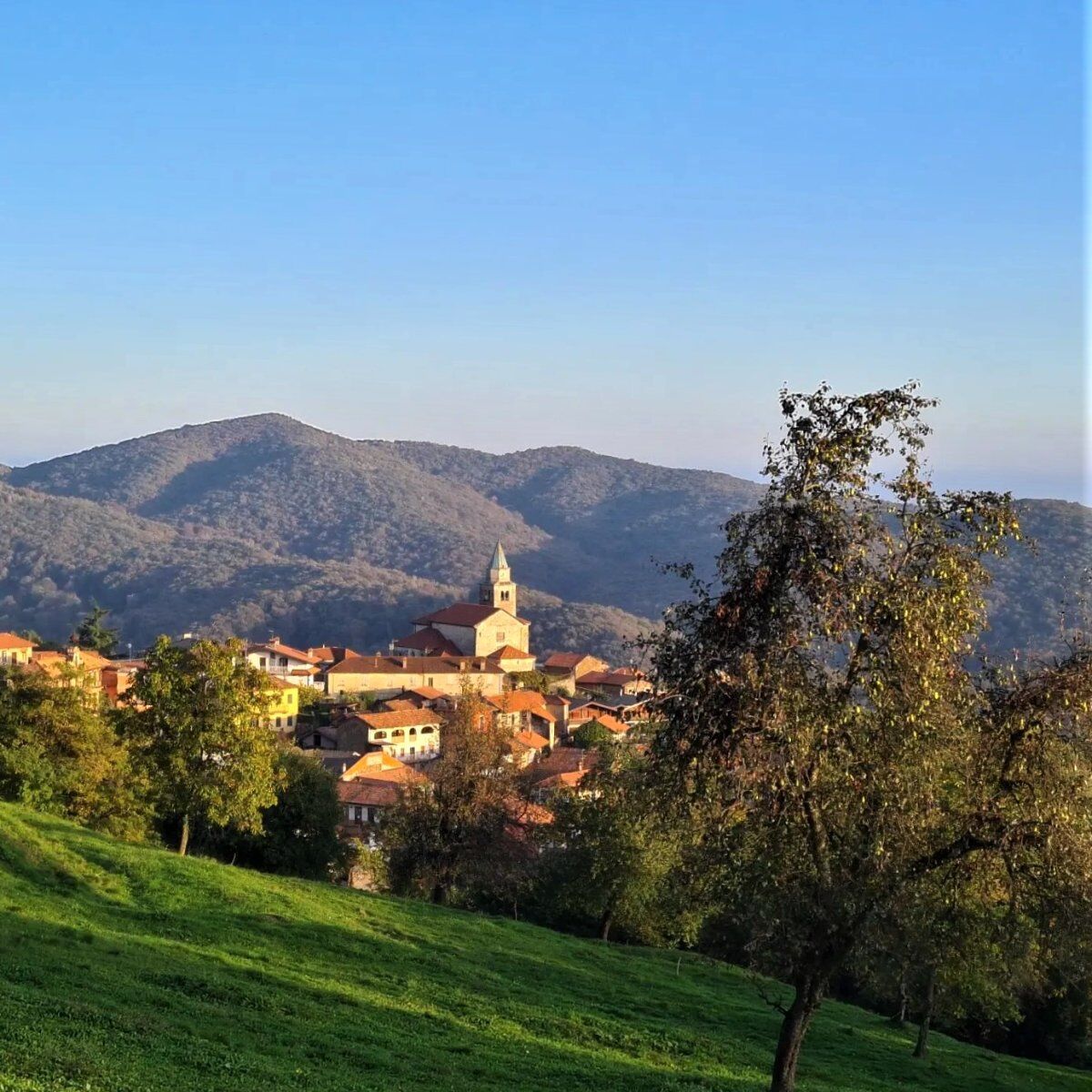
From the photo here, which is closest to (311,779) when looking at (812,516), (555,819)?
(555,819)

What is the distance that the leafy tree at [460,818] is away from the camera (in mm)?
43656

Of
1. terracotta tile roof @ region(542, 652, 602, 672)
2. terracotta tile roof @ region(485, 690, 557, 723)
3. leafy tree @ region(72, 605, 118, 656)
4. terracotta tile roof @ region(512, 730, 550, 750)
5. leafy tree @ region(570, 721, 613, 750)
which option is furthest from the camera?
terracotta tile roof @ region(542, 652, 602, 672)

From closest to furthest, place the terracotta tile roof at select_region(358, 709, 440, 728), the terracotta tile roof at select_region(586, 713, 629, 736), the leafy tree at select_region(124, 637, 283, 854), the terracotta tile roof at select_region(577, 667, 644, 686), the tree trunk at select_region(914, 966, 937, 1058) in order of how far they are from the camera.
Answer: the tree trunk at select_region(914, 966, 937, 1058) < the leafy tree at select_region(124, 637, 283, 854) < the terracotta tile roof at select_region(358, 709, 440, 728) < the terracotta tile roof at select_region(586, 713, 629, 736) < the terracotta tile roof at select_region(577, 667, 644, 686)

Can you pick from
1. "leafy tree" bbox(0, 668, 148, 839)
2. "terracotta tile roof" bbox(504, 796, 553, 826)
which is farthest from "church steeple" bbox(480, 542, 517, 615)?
"leafy tree" bbox(0, 668, 148, 839)

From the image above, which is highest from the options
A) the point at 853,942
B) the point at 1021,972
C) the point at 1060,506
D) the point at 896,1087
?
the point at 1060,506

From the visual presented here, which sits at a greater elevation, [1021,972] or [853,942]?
[853,942]

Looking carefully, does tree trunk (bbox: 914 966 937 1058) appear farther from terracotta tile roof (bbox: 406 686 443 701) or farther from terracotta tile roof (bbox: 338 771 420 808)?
terracotta tile roof (bbox: 406 686 443 701)

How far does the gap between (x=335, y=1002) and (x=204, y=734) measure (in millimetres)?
17225

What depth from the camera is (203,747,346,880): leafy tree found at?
44.2 meters

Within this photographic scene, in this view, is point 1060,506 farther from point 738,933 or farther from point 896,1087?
point 896,1087

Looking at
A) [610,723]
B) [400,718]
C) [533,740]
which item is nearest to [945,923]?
[533,740]

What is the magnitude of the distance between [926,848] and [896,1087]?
1107 cm

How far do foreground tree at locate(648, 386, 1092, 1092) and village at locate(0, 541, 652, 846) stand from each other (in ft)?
84.0

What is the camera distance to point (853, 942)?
1547 cm
